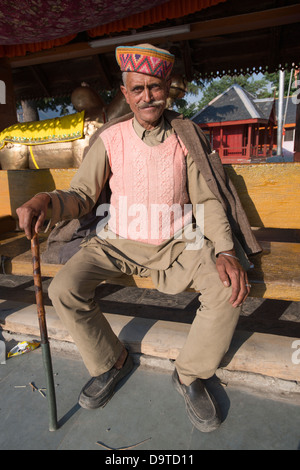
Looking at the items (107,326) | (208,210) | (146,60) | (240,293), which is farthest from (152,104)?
(107,326)

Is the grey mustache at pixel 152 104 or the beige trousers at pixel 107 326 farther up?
the grey mustache at pixel 152 104

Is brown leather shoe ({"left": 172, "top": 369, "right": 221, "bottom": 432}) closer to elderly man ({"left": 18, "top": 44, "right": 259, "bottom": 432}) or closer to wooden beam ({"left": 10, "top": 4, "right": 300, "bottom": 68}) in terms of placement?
elderly man ({"left": 18, "top": 44, "right": 259, "bottom": 432})

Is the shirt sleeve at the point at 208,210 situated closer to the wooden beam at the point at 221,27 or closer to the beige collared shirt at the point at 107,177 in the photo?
the beige collared shirt at the point at 107,177

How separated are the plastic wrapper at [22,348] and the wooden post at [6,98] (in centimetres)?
365

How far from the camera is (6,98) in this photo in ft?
15.1

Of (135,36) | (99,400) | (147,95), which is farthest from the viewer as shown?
(135,36)

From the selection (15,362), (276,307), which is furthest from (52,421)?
(276,307)

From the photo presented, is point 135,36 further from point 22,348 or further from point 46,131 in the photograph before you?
point 22,348

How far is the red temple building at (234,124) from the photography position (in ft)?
72.7

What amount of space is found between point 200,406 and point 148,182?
3.93 ft

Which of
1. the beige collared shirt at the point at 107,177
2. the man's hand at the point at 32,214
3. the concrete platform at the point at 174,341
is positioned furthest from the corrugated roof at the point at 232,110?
the man's hand at the point at 32,214

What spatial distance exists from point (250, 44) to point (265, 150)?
75.0ft

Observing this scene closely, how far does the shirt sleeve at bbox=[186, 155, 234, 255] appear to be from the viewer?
1.71 m

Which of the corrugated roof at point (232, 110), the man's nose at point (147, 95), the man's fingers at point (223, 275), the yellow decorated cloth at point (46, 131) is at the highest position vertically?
the corrugated roof at point (232, 110)
